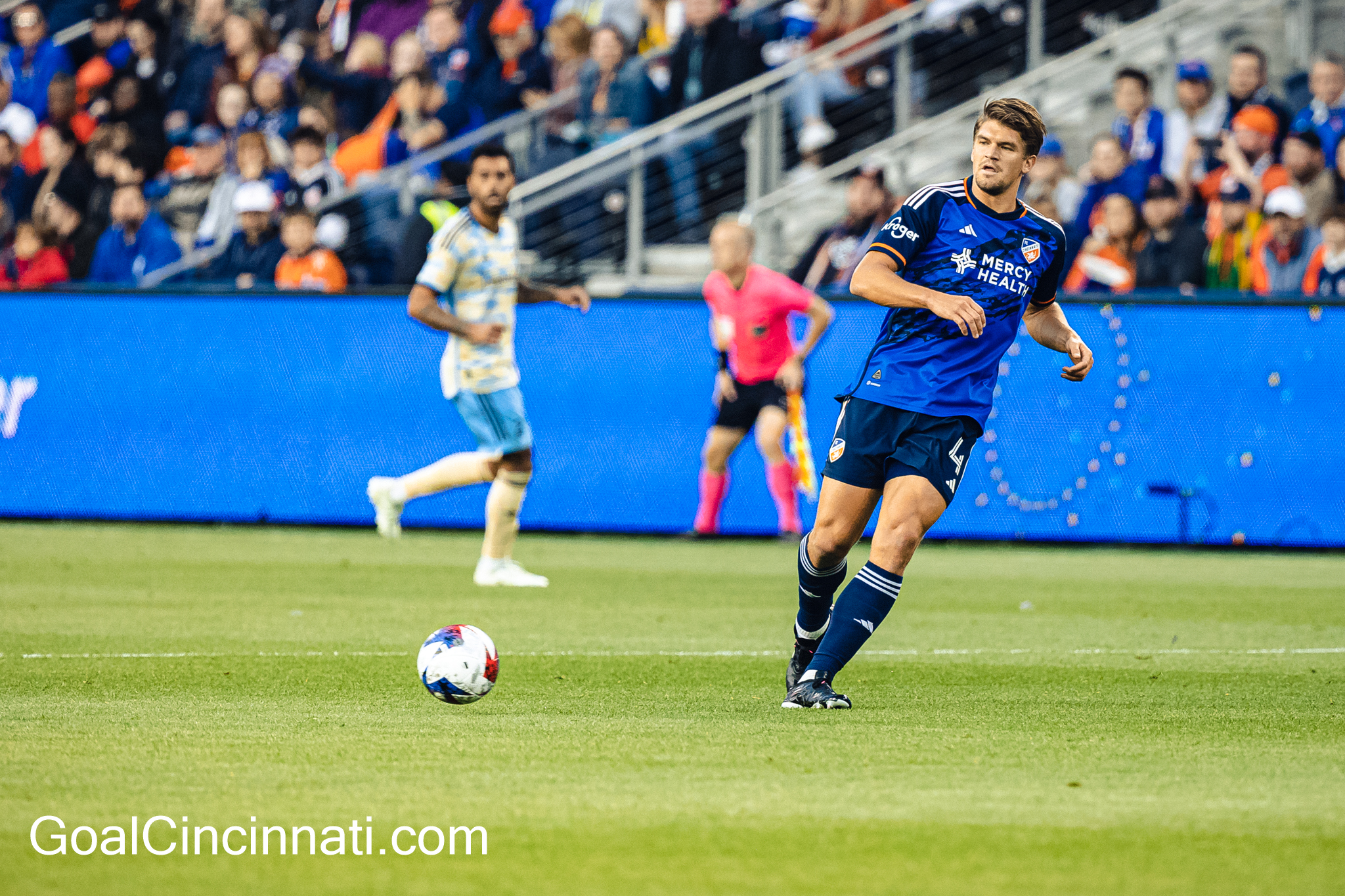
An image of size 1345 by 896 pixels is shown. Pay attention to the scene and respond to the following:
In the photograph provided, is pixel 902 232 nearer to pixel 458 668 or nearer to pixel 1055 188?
pixel 458 668

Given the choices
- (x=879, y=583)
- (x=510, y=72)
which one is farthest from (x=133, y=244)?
(x=879, y=583)

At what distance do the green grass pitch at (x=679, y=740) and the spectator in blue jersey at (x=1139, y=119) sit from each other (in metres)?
6.29

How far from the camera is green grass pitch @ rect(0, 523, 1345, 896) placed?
4090 millimetres

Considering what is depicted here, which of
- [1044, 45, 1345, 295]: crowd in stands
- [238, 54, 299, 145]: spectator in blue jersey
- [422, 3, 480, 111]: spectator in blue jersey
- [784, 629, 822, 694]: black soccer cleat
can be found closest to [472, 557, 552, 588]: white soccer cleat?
[784, 629, 822, 694]: black soccer cleat

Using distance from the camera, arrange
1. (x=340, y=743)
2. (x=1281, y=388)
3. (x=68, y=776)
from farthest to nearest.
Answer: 1. (x=1281, y=388)
2. (x=340, y=743)
3. (x=68, y=776)

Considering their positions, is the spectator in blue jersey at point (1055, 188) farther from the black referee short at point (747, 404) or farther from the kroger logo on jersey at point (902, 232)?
the kroger logo on jersey at point (902, 232)

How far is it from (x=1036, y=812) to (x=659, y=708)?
2.08 metres

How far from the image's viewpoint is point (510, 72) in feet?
66.7

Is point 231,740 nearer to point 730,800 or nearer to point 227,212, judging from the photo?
point 730,800

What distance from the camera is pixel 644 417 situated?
15391 mm

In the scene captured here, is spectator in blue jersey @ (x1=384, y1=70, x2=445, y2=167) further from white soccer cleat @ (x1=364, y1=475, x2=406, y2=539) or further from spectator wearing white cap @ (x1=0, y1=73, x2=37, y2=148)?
white soccer cleat @ (x1=364, y1=475, x2=406, y2=539)

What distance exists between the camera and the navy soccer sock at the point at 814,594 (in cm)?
684

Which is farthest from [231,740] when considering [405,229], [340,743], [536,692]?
[405,229]

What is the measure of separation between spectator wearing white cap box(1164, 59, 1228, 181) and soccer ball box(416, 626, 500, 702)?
463 inches
